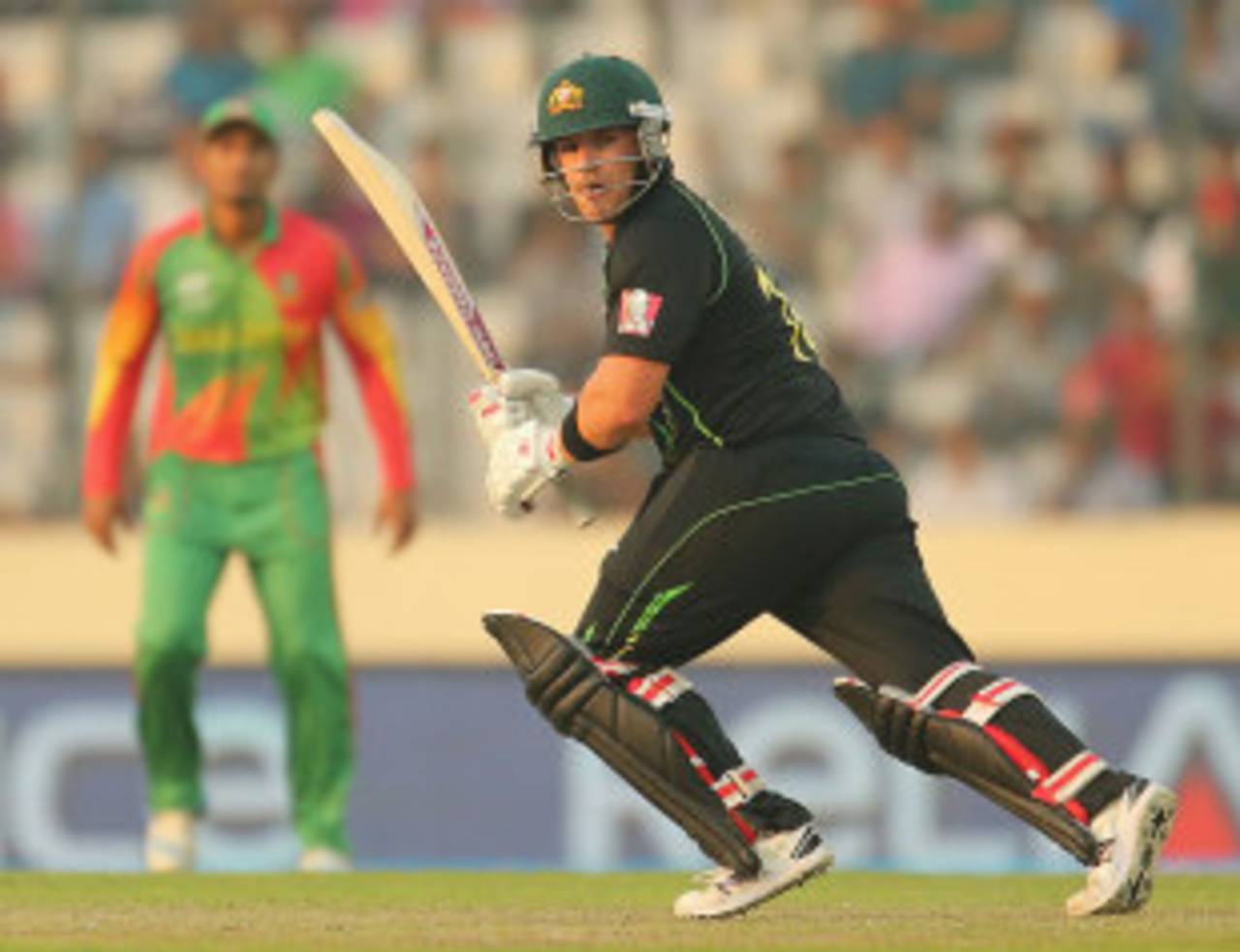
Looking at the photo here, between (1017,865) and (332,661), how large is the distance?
9.41ft

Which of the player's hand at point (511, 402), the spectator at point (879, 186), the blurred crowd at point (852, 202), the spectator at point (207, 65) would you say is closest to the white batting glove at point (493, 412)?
the player's hand at point (511, 402)

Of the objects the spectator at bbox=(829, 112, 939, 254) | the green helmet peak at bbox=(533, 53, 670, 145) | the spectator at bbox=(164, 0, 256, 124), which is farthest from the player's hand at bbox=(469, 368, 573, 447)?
the spectator at bbox=(164, 0, 256, 124)

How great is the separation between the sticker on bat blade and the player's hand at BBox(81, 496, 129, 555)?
3.76 meters

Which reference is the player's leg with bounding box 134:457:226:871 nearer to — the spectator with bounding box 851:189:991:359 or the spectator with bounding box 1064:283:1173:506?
the spectator with bounding box 851:189:991:359

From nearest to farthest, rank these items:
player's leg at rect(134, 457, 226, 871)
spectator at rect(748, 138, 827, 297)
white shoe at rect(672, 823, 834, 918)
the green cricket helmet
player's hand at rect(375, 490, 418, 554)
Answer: the green cricket helmet < white shoe at rect(672, 823, 834, 918) < player's leg at rect(134, 457, 226, 871) < player's hand at rect(375, 490, 418, 554) < spectator at rect(748, 138, 827, 297)

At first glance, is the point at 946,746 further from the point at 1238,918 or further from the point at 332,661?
the point at 332,661

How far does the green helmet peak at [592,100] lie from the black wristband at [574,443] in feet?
1.79

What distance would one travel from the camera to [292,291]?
973 centimetres

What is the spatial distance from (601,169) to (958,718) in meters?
1.26

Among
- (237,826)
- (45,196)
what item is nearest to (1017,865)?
(237,826)

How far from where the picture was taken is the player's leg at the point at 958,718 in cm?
628

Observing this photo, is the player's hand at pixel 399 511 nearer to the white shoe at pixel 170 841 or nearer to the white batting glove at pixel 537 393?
the white shoe at pixel 170 841

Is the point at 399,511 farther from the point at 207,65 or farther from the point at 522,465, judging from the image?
the point at 522,465

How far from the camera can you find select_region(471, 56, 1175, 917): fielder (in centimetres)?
638
